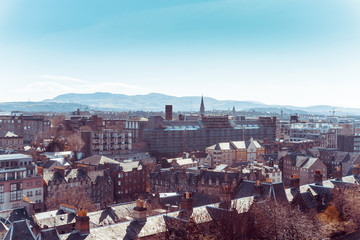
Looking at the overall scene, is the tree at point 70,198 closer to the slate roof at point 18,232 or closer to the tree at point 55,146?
the slate roof at point 18,232

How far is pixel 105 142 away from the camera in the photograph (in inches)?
6097

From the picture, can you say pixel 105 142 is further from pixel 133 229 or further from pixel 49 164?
pixel 133 229

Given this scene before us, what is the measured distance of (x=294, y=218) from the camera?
47.6 metres

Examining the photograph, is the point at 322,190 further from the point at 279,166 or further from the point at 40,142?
the point at 40,142

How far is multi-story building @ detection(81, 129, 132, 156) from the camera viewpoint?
151750mm

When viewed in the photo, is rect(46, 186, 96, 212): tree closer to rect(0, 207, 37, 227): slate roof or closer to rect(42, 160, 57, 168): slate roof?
rect(0, 207, 37, 227): slate roof

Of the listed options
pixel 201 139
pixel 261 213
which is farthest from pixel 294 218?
pixel 201 139

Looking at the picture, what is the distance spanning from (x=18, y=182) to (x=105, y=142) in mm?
71710

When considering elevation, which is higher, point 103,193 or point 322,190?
point 322,190

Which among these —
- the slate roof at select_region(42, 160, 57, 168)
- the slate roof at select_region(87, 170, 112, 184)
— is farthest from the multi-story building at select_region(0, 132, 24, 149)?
the slate roof at select_region(87, 170, 112, 184)

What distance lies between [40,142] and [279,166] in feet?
355

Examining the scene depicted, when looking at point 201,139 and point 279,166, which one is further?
point 201,139

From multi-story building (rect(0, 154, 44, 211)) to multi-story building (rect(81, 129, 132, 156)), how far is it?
64318 mm

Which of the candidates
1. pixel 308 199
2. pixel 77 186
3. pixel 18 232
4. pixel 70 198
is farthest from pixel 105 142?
pixel 18 232
